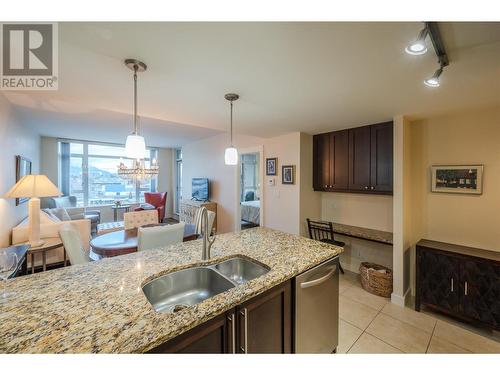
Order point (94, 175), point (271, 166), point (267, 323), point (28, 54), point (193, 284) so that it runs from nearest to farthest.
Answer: point (267, 323), point (28, 54), point (193, 284), point (271, 166), point (94, 175)

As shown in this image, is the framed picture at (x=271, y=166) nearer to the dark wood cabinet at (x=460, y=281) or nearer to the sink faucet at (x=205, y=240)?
the dark wood cabinet at (x=460, y=281)

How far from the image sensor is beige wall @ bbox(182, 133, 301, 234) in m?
3.50

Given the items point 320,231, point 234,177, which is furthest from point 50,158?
point 320,231

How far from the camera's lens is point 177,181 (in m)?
7.49

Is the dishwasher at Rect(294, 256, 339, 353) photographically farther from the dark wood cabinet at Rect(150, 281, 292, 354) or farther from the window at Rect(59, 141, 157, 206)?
the window at Rect(59, 141, 157, 206)

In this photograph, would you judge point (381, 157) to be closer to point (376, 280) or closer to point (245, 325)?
point (376, 280)

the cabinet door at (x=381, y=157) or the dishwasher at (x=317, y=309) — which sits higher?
the cabinet door at (x=381, y=157)

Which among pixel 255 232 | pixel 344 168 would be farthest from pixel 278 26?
pixel 344 168

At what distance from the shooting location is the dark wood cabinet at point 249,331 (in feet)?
2.90

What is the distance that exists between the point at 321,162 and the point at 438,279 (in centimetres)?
205

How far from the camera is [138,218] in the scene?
3379mm

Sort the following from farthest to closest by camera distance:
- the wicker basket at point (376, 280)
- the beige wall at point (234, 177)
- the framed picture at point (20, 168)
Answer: the beige wall at point (234, 177), the framed picture at point (20, 168), the wicker basket at point (376, 280)

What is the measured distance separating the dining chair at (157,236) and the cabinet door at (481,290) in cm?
302

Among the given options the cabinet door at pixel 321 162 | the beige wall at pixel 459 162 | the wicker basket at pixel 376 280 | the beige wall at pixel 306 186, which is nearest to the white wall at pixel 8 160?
the beige wall at pixel 306 186
